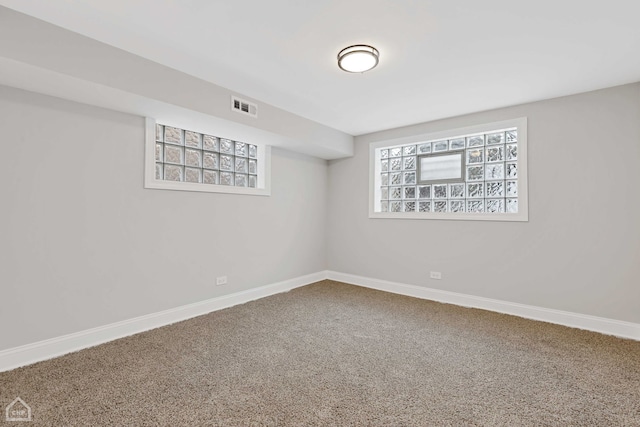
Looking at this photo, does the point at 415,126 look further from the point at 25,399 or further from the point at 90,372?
the point at 25,399

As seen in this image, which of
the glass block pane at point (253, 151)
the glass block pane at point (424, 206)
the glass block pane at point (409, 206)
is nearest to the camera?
the glass block pane at point (253, 151)

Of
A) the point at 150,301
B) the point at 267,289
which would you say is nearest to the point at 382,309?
the point at 267,289

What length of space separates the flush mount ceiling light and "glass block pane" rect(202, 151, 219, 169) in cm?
192

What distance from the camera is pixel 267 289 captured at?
3949mm

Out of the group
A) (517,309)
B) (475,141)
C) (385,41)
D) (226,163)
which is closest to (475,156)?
(475,141)

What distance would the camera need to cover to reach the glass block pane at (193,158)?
3248 mm

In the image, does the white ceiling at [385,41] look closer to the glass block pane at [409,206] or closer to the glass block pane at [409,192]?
the glass block pane at [409,192]

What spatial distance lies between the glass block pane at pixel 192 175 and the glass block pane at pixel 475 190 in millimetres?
3392

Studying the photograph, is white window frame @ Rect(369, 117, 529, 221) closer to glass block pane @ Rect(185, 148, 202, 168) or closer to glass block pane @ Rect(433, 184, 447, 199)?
glass block pane @ Rect(433, 184, 447, 199)

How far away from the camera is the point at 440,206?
A: 156 inches

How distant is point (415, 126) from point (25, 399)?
456 centimetres

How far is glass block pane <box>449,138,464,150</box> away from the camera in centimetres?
379

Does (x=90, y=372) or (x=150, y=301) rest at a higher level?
(x=150, y=301)

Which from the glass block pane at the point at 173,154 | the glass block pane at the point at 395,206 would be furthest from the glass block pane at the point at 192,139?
the glass block pane at the point at 395,206
